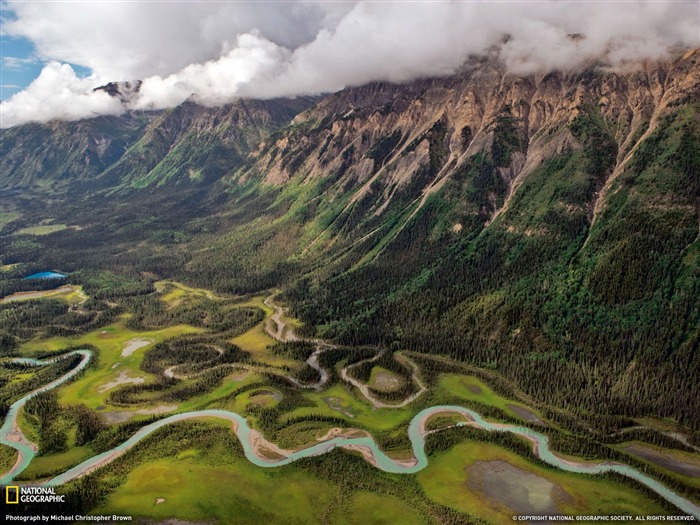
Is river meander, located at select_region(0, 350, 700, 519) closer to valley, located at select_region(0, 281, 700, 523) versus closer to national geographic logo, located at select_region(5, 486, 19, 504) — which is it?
valley, located at select_region(0, 281, 700, 523)

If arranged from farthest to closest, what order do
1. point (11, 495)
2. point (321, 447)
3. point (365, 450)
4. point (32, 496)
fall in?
1. point (321, 447)
2. point (365, 450)
3. point (32, 496)
4. point (11, 495)

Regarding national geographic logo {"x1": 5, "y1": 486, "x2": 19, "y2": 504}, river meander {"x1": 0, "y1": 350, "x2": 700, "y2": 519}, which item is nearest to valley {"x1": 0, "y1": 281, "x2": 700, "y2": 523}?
river meander {"x1": 0, "y1": 350, "x2": 700, "y2": 519}

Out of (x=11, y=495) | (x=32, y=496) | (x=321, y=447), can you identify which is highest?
(x=11, y=495)

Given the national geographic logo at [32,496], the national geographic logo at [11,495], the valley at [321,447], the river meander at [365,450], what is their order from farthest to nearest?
the river meander at [365,450] → the valley at [321,447] → the national geographic logo at [32,496] → the national geographic logo at [11,495]

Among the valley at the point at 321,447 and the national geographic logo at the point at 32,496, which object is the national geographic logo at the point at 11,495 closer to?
the national geographic logo at the point at 32,496

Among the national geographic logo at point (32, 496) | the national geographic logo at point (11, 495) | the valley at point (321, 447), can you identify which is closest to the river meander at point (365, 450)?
the valley at point (321, 447)

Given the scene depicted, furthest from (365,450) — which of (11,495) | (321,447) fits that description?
(11,495)

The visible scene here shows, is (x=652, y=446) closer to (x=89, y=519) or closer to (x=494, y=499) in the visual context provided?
(x=494, y=499)

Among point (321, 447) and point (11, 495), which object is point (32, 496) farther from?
point (321, 447)

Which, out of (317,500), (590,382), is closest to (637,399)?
(590,382)
